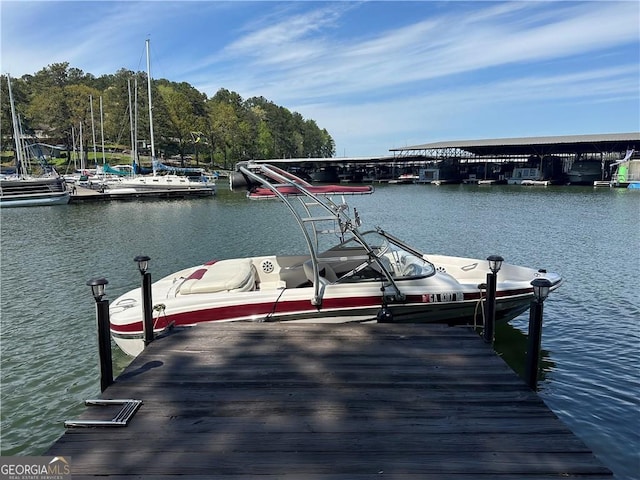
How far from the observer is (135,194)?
4338 cm

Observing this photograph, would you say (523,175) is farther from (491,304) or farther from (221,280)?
(221,280)

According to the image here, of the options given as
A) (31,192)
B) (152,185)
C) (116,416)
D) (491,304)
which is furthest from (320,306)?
(152,185)

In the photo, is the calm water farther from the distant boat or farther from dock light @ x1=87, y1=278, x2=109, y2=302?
the distant boat

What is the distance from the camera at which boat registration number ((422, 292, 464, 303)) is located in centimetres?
747

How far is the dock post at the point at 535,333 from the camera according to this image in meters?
5.05

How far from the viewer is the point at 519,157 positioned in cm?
8300

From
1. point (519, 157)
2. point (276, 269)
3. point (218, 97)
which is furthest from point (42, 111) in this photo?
point (519, 157)

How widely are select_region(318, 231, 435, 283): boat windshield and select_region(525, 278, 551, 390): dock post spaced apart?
8.69 ft

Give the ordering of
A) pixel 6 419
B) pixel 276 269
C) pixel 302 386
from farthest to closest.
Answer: pixel 276 269 < pixel 6 419 < pixel 302 386

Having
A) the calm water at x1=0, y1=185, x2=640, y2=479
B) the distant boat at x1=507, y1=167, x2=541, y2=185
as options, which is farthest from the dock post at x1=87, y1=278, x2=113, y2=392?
the distant boat at x1=507, y1=167, x2=541, y2=185

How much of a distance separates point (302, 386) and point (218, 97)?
118354mm

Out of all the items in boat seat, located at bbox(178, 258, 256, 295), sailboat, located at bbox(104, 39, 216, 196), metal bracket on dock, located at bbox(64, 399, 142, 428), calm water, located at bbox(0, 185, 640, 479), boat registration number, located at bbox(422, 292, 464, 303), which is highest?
sailboat, located at bbox(104, 39, 216, 196)

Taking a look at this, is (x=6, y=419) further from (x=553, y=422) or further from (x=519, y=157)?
(x=519, y=157)

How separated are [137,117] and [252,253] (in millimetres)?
56823
